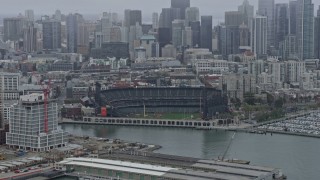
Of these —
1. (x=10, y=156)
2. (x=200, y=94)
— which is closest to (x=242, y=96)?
(x=200, y=94)

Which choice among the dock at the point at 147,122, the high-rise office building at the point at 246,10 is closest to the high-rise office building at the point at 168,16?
the high-rise office building at the point at 246,10

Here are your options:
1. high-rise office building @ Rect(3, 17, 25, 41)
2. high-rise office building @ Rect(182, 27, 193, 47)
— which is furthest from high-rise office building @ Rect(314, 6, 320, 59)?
high-rise office building @ Rect(3, 17, 25, 41)

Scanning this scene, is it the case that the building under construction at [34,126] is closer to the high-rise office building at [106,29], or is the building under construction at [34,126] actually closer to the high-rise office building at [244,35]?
the high-rise office building at [244,35]

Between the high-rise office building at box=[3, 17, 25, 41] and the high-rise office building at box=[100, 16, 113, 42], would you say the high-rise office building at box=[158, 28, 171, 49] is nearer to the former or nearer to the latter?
the high-rise office building at box=[100, 16, 113, 42]

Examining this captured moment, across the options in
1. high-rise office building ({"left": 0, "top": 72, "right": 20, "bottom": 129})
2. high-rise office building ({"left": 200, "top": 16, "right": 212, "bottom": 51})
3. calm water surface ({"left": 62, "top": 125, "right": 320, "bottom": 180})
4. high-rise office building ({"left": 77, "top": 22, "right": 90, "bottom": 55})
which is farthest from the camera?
high-rise office building ({"left": 77, "top": 22, "right": 90, "bottom": 55})

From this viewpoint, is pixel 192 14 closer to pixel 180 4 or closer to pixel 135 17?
pixel 135 17
